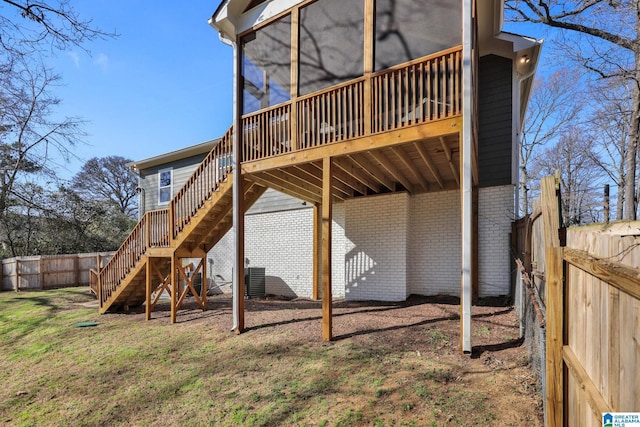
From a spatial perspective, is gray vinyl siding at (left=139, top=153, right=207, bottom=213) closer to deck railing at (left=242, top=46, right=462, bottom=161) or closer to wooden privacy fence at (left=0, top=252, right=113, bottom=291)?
wooden privacy fence at (left=0, top=252, right=113, bottom=291)

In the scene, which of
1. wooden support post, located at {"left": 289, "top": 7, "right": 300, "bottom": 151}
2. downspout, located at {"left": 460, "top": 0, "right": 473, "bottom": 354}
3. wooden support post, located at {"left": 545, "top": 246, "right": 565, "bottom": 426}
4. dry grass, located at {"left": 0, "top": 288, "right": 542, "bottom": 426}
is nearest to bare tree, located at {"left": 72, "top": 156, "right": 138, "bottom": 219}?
Result: dry grass, located at {"left": 0, "top": 288, "right": 542, "bottom": 426}

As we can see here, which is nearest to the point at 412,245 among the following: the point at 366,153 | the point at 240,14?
the point at 366,153

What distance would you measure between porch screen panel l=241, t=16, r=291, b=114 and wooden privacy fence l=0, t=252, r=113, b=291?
12393 mm

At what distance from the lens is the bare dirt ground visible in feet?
11.0

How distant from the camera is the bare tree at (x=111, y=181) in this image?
3216cm

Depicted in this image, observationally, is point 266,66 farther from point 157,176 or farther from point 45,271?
point 45,271

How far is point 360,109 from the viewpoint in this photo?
535 centimetres

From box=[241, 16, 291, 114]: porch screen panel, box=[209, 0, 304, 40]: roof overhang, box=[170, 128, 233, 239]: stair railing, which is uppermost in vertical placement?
box=[209, 0, 304, 40]: roof overhang

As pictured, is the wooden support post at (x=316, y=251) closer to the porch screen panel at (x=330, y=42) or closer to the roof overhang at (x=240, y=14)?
the porch screen panel at (x=330, y=42)

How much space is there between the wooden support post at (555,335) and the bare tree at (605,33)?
10.4 metres

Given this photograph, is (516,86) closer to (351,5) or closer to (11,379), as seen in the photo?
(351,5)

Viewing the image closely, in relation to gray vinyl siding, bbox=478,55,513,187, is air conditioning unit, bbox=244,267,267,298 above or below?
below

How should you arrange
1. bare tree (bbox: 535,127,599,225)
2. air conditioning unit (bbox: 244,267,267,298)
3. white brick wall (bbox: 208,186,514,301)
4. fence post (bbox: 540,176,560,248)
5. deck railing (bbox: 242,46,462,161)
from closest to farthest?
1. fence post (bbox: 540,176,560,248)
2. deck railing (bbox: 242,46,462,161)
3. white brick wall (bbox: 208,186,514,301)
4. air conditioning unit (bbox: 244,267,267,298)
5. bare tree (bbox: 535,127,599,225)

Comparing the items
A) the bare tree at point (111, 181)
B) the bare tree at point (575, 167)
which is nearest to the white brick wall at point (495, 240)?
the bare tree at point (575, 167)
